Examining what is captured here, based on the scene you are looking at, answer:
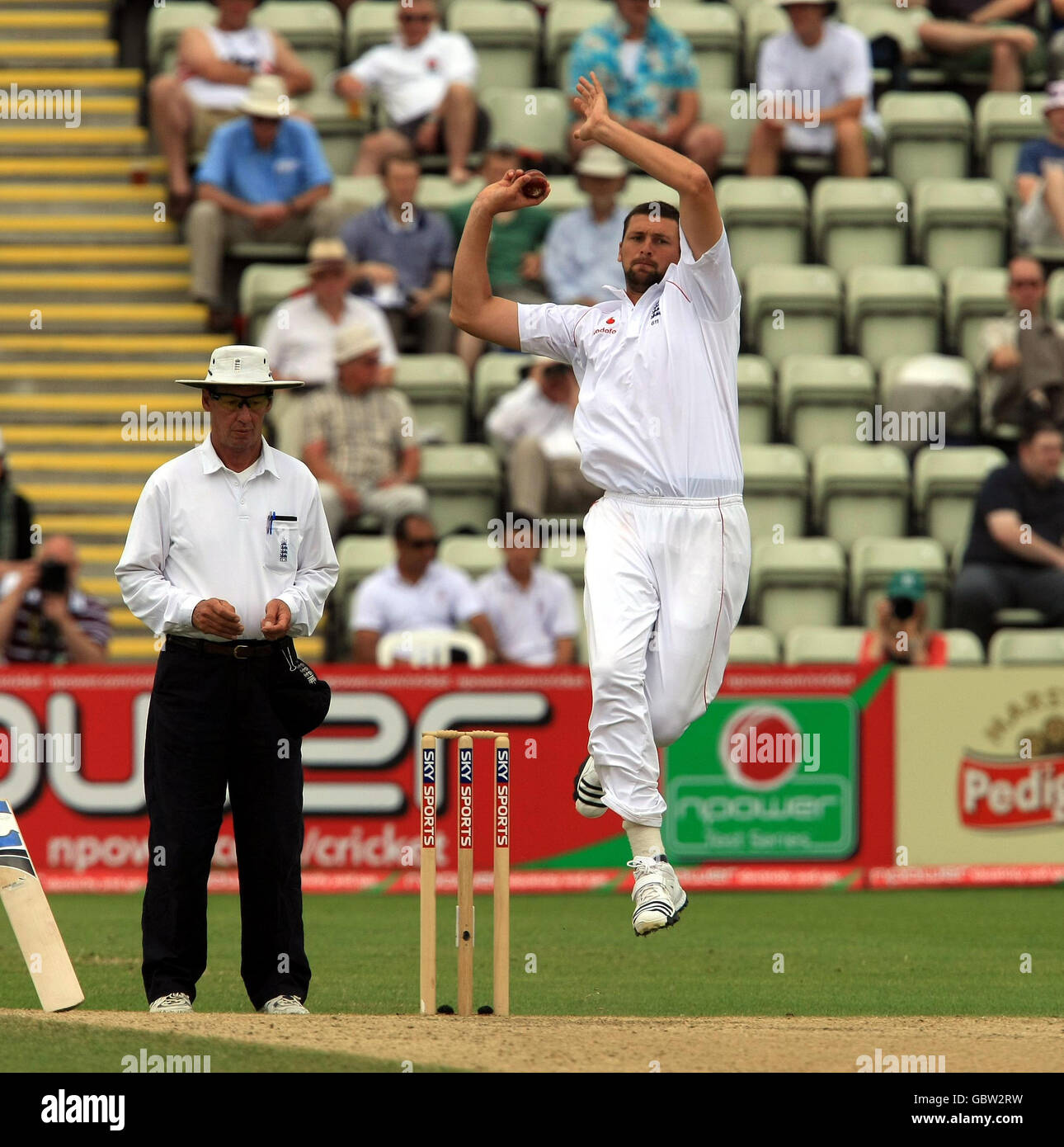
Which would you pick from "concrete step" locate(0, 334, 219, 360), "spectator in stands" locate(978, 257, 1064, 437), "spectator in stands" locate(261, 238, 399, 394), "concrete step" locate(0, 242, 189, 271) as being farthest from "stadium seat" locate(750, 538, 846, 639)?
"concrete step" locate(0, 242, 189, 271)

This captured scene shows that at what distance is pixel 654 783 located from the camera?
7.58 metres

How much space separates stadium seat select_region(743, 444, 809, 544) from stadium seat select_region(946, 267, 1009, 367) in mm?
1874

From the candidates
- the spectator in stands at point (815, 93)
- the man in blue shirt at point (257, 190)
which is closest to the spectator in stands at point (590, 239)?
the man in blue shirt at point (257, 190)

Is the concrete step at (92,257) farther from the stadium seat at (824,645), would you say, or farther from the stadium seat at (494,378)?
the stadium seat at (824,645)

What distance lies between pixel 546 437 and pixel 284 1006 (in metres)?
6.80

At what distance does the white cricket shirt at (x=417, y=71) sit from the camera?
1625 cm

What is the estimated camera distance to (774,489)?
14.6 meters

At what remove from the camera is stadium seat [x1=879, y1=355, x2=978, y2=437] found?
15.0m

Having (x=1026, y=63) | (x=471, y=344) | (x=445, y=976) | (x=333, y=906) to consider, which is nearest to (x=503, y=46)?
(x=471, y=344)

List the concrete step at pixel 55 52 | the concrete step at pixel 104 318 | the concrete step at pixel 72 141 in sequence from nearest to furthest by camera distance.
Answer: the concrete step at pixel 104 318
the concrete step at pixel 72 141
the concrete step at pixel 55 52

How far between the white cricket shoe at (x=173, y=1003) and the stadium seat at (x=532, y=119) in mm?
9751

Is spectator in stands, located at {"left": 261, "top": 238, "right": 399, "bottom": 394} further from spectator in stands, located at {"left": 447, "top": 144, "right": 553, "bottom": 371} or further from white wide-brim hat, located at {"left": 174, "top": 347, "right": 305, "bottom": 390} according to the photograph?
white wide-brim hat, located at {"left": 174, "top": 347, "right": 305, "bottom": 390}

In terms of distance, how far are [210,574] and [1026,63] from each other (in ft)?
38.7

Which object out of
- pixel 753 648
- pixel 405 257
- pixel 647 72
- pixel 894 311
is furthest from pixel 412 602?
pixel 647 72
